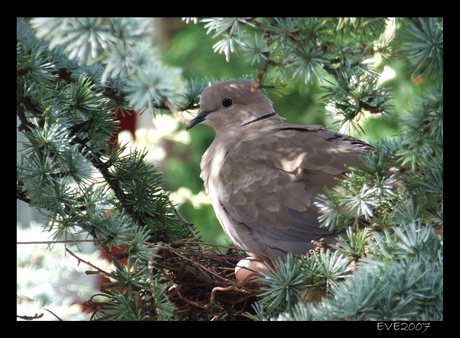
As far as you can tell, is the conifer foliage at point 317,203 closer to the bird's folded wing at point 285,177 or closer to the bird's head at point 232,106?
the bird's folded wing at point 285,177

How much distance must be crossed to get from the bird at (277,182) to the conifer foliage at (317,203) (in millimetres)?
138

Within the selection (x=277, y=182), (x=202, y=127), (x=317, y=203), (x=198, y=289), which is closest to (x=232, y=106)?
(x=277, y=182)

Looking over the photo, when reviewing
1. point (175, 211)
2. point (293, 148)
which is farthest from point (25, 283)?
point (293, 148)

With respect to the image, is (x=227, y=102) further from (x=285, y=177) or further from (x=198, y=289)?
(x=198, y=289)

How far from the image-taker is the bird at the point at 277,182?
172cm

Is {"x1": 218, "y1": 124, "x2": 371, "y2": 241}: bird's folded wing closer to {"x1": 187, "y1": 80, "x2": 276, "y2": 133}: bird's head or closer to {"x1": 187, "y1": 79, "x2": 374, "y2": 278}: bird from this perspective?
{"x1": 187, "y1": 79, "x2": 374, "y2": 278}: bird

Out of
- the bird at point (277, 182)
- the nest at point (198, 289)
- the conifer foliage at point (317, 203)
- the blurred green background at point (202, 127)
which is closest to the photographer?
the conifer foliage at point (317, 203)

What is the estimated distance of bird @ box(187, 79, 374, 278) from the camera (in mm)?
1725

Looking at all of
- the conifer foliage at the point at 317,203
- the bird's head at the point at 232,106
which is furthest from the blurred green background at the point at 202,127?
the conifer foliage at the point at 317,203

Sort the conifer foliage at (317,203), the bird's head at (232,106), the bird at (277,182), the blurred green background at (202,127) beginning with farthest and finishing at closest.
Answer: the blurred green background at (202,127) < the bird's head at (232,106) < the bird at (277,182) < the conifer foliage at (317,203)

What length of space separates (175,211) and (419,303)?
43.0 inches

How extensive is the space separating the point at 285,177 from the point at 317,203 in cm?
56

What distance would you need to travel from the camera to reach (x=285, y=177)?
1.77 metres
